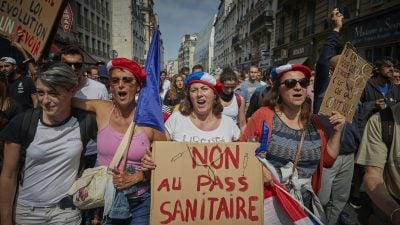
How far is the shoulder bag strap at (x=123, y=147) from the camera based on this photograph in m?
2.28

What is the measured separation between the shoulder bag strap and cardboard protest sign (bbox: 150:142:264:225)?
242mm

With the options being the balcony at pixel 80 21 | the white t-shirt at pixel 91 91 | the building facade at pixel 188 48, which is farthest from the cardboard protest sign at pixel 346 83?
the building facade at pixel 188 48

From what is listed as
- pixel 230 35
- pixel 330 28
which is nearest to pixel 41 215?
pixel 330 28

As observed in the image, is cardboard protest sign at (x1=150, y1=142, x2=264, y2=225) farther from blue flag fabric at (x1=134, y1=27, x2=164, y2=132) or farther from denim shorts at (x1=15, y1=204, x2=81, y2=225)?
denim shorts at (x1=15, y1=204, x2=81, y2=225)

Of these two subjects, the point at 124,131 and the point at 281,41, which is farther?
the point at 281,41

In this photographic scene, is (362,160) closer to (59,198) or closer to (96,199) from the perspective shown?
(96,199)

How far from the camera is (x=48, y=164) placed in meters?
2.25

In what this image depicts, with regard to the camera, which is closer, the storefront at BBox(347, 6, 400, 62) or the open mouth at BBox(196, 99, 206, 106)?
the open mouth at BBox(196, 99, 206, 106)

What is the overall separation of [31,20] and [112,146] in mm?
1284

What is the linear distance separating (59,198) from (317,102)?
2.59m

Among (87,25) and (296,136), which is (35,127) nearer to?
(296,136)

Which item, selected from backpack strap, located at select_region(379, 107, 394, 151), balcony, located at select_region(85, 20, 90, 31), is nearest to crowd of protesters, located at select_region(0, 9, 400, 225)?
backpack strap, located at select_region(379, 107, 394, 151)

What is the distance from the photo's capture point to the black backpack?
7.17ft

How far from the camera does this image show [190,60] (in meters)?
162
